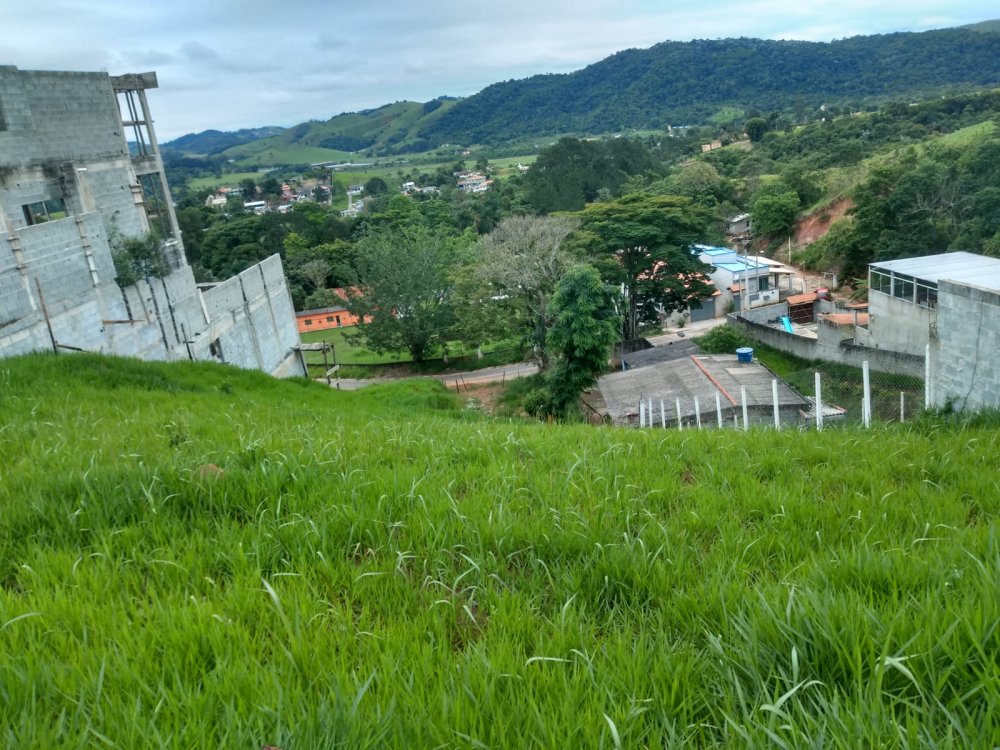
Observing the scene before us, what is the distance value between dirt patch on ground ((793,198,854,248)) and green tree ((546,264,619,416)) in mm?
27967

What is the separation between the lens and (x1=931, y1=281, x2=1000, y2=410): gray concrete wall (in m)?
8.13

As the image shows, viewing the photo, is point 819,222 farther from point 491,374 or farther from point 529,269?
point 529,269

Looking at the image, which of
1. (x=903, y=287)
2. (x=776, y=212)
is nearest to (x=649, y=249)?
(x=903, y=287)

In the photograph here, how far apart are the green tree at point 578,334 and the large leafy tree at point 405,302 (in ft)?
41.1

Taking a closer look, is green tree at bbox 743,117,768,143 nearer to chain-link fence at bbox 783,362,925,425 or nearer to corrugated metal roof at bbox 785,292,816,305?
corrugated metal roof at bbox 785,292,816,305

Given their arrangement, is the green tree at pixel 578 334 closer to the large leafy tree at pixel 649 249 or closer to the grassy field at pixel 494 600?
the large leafy tree at pixel 649 249

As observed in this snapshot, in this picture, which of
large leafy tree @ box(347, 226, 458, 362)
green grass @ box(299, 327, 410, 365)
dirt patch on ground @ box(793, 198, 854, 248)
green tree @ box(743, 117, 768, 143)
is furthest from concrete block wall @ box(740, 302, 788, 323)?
green tree @ box(743, 117, 768, 143)

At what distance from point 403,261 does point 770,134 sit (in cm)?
5532

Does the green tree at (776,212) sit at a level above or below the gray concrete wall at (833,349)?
above

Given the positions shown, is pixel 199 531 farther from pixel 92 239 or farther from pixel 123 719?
pixel 92 239

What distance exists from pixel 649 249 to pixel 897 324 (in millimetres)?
10561

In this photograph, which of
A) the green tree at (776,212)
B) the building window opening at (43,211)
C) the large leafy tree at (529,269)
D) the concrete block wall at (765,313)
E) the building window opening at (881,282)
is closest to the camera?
the building window opening at (43,211)

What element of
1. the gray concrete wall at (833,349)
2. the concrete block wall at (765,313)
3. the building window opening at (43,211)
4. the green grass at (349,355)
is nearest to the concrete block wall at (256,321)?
the building window opening at (43,211)

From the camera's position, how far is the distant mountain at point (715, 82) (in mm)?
110562
